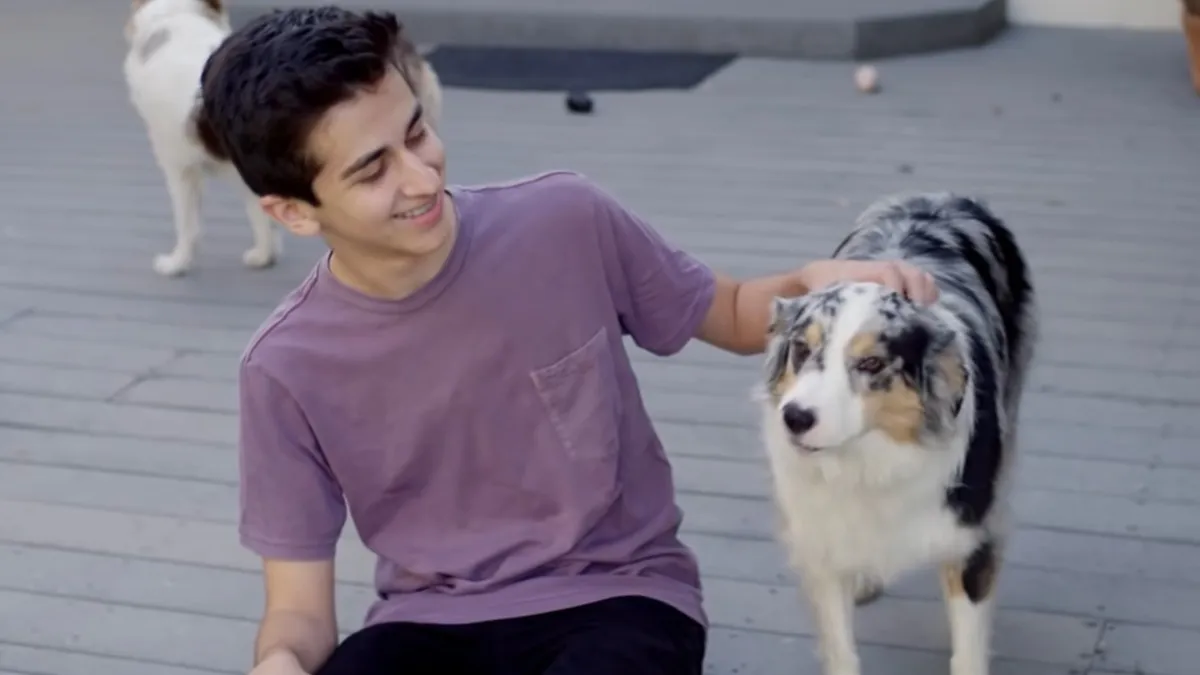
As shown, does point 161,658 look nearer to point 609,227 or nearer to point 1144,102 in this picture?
point 609,227

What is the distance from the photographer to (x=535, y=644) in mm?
1790

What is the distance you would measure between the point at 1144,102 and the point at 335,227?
14.6 ft

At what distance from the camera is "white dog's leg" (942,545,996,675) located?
211cm

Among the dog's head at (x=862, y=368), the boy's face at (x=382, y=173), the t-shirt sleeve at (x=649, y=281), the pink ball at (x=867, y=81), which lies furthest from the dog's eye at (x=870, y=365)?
the pink ball at (x=867, y=81)

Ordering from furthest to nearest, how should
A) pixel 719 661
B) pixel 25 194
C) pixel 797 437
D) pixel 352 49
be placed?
pixel 25 194 < pixel 719 661 < pixel 797 437 < pixel 352 49

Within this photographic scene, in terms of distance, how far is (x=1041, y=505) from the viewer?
9.02 ft

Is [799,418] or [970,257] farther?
[970,257]

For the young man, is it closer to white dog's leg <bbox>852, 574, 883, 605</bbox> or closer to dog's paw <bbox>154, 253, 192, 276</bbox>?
white dog's leg <bbox>852, 574, 883, 605</bbox>

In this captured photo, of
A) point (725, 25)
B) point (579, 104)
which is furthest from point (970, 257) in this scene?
point (725, 25)

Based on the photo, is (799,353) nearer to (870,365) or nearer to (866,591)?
(870,365)

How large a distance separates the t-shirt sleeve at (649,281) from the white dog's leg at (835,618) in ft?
1.37

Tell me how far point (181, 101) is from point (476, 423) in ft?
8.53

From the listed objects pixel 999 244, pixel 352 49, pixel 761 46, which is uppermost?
pixel 352 49

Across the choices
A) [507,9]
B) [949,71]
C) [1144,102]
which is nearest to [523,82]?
[507,9]
